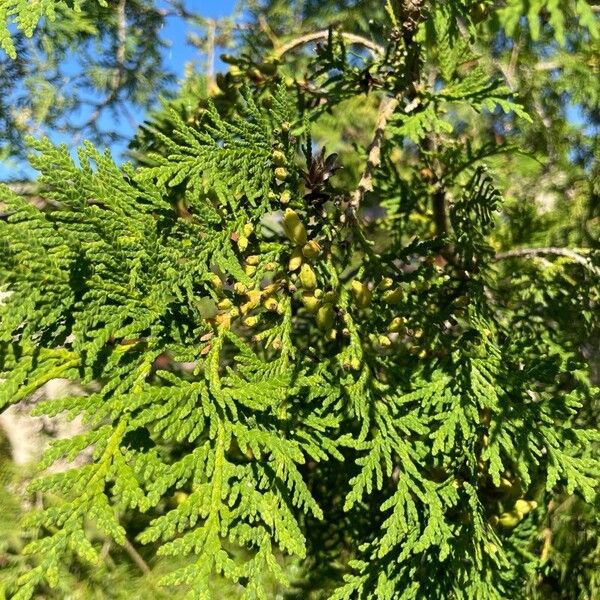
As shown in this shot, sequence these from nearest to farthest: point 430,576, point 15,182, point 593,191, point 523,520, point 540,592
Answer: point 430,576, point 523,520, point 540,592, point 593,191, point 15,182

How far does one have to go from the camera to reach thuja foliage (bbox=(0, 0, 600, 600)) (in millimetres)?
1016

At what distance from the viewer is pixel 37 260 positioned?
99 cm

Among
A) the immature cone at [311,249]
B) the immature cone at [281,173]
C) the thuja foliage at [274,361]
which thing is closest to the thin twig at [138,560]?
the thuja foliage at [274,361]

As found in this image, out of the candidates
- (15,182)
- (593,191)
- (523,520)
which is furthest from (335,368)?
(15,182)

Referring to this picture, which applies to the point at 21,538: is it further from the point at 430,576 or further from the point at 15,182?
the point at 15,182

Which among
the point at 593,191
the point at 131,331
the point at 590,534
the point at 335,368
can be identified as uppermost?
the point at 593,191

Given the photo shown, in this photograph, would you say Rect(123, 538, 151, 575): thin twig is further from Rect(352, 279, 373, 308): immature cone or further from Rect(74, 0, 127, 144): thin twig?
Rect(74, 0, 127, 144): thin twig

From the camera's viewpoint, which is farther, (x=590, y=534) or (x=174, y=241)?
(x=590, y=534)

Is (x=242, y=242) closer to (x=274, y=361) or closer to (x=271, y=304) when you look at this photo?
(x=271, y=304)

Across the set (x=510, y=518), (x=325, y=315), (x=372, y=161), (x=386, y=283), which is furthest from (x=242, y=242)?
(x=510, y=518)

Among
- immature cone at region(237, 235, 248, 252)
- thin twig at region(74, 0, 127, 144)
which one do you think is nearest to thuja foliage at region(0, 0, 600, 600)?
immature cone at region(237, 235, 248, 252)

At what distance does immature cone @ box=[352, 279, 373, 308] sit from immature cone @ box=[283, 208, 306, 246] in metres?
0.15

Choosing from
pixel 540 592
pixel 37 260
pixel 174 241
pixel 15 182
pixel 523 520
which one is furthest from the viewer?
pixel 15 182

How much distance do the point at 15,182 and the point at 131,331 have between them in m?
1.52
